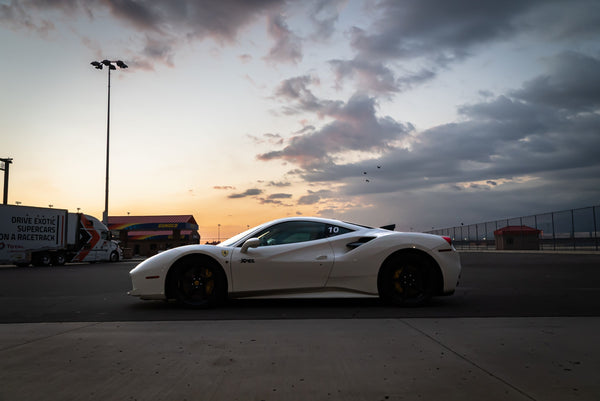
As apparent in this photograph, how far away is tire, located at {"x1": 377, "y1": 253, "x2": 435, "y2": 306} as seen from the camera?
6172 mm

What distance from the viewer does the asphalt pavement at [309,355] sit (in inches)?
108

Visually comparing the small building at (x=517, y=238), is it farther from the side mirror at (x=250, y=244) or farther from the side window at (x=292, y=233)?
the side mirror at (x=250, y=244)

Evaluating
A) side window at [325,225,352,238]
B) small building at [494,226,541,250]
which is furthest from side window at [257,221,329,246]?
small building at [494,226,541,250]

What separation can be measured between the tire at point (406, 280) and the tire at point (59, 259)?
23478 mm

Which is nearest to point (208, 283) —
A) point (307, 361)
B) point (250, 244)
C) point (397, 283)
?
point (250, 244)

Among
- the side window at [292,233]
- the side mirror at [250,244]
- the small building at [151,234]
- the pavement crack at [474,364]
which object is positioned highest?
the small building at [151,234]

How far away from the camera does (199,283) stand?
247 inches

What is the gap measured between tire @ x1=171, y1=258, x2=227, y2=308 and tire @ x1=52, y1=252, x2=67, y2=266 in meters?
21.9

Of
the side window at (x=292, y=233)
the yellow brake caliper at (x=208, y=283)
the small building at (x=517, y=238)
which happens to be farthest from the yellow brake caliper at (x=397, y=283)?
the small building at (x=517, y=238)

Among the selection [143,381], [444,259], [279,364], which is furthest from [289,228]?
[143,381]

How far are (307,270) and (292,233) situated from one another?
0.59 m

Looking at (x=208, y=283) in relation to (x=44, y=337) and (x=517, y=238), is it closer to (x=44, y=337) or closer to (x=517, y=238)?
(x=44, y=337)

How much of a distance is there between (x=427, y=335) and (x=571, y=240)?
3282 cm

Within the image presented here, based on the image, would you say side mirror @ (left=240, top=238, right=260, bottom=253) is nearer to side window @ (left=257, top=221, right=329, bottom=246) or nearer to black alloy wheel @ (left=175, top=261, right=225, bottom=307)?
side window @ (left=257, top=221, right=329, bottom=246)
